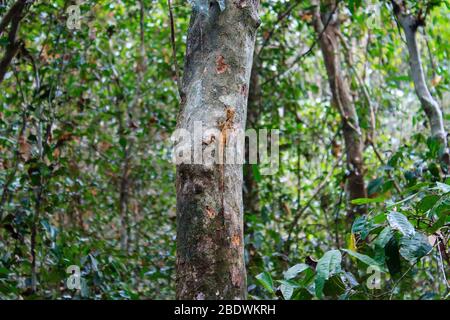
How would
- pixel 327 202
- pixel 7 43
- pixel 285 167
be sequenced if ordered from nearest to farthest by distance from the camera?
1. pixel 7 43
2. pixel 327 202
3. pixel 285 167

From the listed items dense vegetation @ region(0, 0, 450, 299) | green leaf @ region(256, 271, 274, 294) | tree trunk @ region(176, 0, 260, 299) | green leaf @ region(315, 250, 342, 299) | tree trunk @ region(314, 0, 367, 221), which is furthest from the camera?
tree trunk @ region(314, 0, 367, 221)

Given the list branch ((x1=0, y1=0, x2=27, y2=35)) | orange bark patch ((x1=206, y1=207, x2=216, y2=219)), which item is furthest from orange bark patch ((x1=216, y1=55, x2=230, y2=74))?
branch ((x1=0, y1=0, x2=27, y2=35))

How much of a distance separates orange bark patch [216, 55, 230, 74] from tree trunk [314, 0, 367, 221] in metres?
2.30

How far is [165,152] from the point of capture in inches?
189

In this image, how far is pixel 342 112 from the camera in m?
3.76

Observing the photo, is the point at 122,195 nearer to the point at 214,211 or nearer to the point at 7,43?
the point at 7,43

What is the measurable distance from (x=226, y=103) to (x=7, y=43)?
5.17 feet

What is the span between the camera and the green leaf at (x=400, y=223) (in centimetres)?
144

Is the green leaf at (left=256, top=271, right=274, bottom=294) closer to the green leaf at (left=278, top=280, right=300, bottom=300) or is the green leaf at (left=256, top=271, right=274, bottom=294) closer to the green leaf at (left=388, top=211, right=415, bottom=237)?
the green leaf at (left=278, top=280, right=300, bottom=300)

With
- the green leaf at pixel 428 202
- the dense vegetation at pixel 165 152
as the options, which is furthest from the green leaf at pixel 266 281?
the green leaf at pixel 428 202

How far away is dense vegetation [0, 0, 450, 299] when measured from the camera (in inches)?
104

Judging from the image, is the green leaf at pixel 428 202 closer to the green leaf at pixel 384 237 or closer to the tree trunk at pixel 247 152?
the green leaf at pixel 384 237
